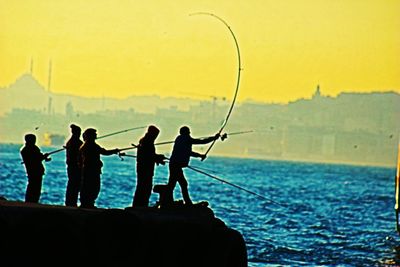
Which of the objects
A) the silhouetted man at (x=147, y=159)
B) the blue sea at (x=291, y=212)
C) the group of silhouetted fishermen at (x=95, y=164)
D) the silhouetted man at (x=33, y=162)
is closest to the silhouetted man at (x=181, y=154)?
the group of silhouetted fishermen at (x=95, y=164)

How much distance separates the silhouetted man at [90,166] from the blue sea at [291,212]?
5127 mm

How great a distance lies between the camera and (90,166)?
2011 cm

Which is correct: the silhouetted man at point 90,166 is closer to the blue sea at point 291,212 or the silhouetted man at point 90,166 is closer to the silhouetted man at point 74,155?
the silhouetted man at point 74,155

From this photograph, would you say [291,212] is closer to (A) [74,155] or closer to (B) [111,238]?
(A) [74,155]

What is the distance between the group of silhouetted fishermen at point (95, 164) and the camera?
2014 centimetres

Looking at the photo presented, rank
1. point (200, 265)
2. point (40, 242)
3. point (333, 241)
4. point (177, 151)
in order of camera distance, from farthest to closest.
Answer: point (333, 241)
point (177, 151)
point (200, 265)
point (40, 242)

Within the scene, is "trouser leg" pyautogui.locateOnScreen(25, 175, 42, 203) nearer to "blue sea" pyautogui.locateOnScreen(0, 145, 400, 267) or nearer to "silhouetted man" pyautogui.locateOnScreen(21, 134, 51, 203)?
"silhouetted man" pyautogui.locateOnScreen(21, 134, 51, 203)

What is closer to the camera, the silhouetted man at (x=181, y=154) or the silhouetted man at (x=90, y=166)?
the silhouetted man at (x=90, y=166)

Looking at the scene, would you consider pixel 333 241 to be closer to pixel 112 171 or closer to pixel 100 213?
pixel 100 213

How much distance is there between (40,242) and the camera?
17609 millimetres

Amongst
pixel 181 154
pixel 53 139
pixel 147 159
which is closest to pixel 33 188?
pixel 147 159

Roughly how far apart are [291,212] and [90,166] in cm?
4171

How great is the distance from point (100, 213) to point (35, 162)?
12.7ft

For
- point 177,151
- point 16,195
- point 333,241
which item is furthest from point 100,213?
point 16,195
